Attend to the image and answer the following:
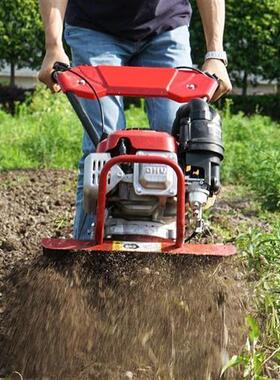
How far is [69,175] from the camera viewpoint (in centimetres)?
723

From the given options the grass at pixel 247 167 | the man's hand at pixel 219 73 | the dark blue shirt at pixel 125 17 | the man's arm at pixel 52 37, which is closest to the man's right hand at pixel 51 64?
the man's arm at pixel 52 37

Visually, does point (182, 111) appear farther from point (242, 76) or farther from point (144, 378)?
point (242, 76)

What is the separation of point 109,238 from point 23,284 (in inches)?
12.0

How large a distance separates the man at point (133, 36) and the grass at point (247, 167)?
63cm

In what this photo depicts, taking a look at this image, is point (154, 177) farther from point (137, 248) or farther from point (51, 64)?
point (51, 64)

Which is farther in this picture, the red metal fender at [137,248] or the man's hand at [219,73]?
the man's hand at [219,73]

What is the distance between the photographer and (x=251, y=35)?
16656 mm

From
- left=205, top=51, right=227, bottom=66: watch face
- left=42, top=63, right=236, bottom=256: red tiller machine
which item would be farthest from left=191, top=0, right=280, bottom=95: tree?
left=42, top=63, right=236, bottom=256: red tiller machine

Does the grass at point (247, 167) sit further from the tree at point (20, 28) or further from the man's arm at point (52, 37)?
the tree at point (20, 28)

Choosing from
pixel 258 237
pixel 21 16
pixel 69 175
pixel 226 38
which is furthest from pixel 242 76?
pixel 258 237

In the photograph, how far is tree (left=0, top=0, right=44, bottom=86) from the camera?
52.7 ft

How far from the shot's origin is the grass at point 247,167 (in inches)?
115

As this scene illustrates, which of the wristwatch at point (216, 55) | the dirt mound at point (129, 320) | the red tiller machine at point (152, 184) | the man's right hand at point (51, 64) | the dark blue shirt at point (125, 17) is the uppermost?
the dark blue shirt at point (125, 17)

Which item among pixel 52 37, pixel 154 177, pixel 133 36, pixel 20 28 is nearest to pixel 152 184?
pixel 154 177
